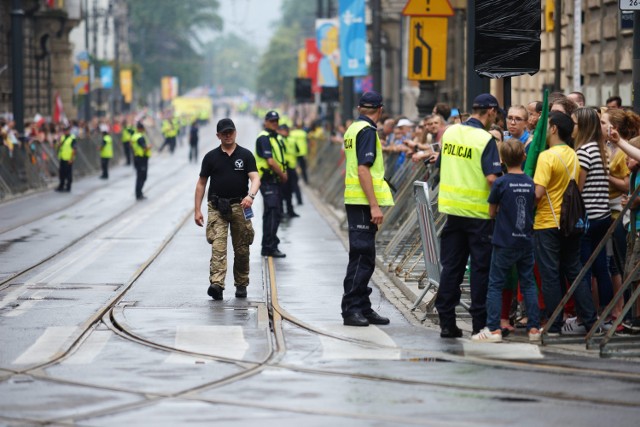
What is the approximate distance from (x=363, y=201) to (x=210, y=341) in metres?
1.84

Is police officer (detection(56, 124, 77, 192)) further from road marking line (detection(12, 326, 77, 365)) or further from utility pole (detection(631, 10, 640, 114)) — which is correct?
utility pole (detection(631, 10, 640, 114))

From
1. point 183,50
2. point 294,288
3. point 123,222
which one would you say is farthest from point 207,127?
point 294,288

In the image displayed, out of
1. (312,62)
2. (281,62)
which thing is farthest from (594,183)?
(281,62)

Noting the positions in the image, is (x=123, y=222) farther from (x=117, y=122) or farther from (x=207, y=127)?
(x=207, y=127)

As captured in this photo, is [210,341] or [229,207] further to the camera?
[229,207]

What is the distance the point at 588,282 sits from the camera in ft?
39.0

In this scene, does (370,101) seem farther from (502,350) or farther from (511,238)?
(502,350)

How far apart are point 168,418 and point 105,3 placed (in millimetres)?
115182

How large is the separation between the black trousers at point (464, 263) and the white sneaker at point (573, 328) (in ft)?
2.17

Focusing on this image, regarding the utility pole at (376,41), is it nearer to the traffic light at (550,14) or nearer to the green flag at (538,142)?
the traffic light at (550,14)

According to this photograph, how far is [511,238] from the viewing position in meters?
11.5

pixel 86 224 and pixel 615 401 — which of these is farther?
pixel 86 224

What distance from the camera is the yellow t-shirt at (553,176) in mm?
11617

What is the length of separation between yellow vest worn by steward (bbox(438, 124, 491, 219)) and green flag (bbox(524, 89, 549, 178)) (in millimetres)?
445
